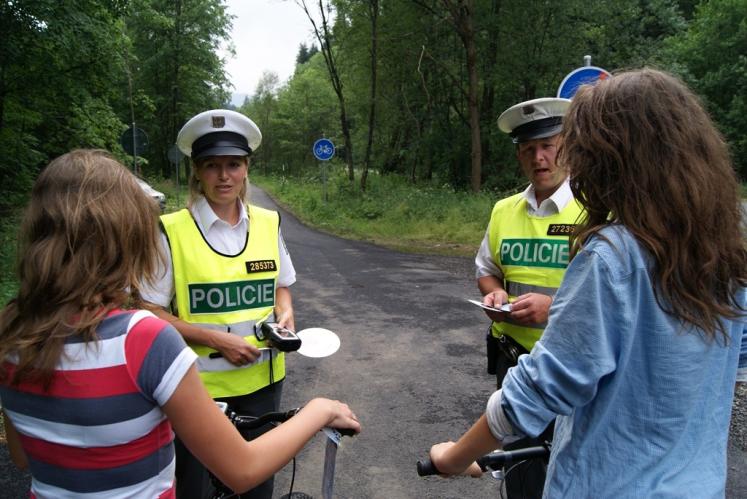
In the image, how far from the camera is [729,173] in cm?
129

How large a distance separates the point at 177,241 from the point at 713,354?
1981 millimetres

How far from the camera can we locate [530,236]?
272 centimetres

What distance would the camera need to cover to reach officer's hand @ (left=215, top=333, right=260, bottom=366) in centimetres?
236

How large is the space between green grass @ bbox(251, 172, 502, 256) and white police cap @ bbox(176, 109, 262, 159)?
10.5 meters

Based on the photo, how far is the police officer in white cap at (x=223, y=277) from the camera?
2.38 meters

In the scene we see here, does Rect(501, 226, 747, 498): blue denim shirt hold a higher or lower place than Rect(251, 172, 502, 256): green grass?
higher

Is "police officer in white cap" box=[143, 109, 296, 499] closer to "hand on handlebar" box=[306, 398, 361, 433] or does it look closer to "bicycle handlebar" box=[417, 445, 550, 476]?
"hand on handlebar" box=[306, 398, 361, 433]

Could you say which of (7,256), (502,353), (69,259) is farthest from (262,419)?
(7,256)

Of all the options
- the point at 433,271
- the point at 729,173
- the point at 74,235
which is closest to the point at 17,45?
the point at 433,271

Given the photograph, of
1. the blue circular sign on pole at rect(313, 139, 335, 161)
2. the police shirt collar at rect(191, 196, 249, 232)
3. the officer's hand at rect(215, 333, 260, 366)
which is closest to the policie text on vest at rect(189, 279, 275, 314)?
the officer's hand at rect(215, 333, 260, 366)

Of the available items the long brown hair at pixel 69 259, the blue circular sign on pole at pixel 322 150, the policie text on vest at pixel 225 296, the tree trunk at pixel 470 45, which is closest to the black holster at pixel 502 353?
the policie text on vest at pixel 225 296

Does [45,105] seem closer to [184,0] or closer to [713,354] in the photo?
[713,354]

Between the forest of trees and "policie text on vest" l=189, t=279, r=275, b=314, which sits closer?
"policie text on vest" l=189, t=279, r=275, b=314

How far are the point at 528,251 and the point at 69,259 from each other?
2020 millimetres
